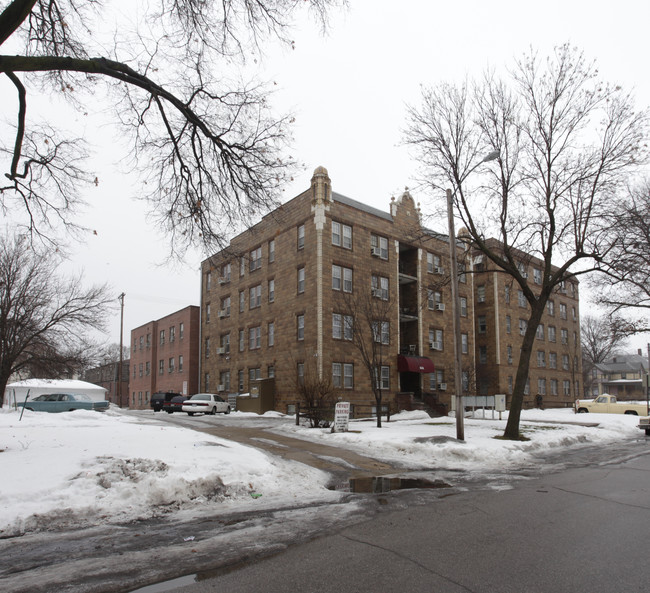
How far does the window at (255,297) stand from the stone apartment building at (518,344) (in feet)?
54.1

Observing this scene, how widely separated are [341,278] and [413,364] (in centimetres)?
762

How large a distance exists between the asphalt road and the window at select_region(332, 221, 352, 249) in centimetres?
2494

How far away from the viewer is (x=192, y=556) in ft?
17.0

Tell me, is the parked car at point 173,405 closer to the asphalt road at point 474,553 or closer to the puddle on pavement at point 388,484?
the puddle on pavement at point 388,484

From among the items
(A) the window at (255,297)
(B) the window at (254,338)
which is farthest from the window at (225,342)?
(A) the window at (255,297)

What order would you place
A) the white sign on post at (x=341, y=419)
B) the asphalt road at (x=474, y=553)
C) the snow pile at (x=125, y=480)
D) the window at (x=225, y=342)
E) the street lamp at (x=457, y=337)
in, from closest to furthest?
the asphalt road at (x=474, y=553) < the snow pile at (x=125, y=480) < the street lamp at (x=457, y=337) < the white sign on post at (x=341, y=419) < the window at (x=225, y=342)

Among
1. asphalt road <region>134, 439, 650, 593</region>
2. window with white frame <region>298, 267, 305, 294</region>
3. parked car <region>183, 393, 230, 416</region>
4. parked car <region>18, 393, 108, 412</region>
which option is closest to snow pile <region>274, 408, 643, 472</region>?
asphalt road <region>134, 439, 650, 593</region>

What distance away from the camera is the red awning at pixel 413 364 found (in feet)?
109

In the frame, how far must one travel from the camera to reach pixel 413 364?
33625 mm

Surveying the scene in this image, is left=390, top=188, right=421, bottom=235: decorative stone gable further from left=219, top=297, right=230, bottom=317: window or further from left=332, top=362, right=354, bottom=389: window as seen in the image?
left=219, top=297, right=230, bottom=317: window

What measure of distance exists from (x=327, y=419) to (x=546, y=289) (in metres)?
9.32

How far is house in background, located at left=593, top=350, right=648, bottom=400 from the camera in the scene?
85506 mm

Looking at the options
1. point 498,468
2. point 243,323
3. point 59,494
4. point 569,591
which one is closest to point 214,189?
point 59,494

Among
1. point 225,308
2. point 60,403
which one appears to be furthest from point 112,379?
point 60,403
